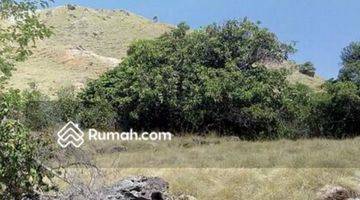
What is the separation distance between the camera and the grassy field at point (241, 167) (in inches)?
511

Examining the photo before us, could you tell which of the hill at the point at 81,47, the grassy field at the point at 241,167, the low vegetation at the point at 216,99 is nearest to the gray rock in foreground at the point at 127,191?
the grassy field at the point at 241,167

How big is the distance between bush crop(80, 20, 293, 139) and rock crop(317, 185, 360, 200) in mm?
10033

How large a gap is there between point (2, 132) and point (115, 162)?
26.0 ft

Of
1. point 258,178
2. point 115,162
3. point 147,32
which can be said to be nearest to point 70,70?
point 147,32

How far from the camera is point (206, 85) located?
78.1 ft

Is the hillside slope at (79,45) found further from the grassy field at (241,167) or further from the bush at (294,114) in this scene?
the grassy field at (241,167)

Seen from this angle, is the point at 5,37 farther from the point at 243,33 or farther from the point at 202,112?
the point at 243,33

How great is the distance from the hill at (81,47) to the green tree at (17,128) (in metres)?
18.6

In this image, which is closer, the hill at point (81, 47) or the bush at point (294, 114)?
the bush at point (294, 114)

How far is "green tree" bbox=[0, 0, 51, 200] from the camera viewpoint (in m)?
8.40

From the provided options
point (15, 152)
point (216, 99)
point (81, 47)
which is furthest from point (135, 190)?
point (81, 47)

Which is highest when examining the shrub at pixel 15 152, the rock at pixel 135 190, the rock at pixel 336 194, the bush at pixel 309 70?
the bush at pixel 309 70

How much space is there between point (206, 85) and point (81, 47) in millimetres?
26951

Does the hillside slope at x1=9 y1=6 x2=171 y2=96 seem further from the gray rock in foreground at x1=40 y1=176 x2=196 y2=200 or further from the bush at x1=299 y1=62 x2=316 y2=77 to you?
the gray rock in foreground at x1=40 y1=176 x2=196 y2=200
